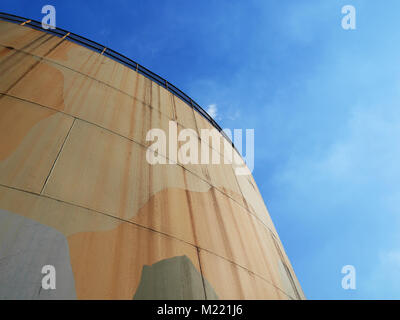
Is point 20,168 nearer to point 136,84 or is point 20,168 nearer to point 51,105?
point 51,105

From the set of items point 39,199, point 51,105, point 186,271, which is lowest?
point 186,271

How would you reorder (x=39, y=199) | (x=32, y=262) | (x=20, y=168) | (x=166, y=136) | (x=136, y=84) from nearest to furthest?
(x=32, y=262), (x=39, y=199), (x=20, y=168), (x=166, y=136), (x=136, y=84)

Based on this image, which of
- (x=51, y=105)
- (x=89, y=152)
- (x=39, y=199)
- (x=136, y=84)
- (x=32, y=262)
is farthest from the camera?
(x=136, y=84)

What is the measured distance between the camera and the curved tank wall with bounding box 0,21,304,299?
9.12 ft

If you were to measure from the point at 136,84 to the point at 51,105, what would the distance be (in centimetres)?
281

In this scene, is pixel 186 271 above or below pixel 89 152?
below

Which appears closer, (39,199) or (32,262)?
(32,262)

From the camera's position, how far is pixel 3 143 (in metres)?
3.52

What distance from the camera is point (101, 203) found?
351cm

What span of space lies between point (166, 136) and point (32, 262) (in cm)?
365

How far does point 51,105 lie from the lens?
14.5 ft

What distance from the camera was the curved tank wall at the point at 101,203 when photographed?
2780 mm

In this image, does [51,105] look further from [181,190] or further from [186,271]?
[186,271]
